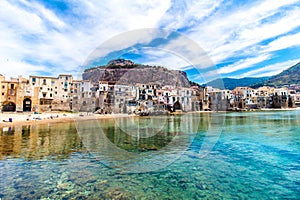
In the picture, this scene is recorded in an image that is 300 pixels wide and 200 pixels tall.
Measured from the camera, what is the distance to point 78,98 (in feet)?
158

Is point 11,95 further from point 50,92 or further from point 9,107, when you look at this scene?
point 50,92

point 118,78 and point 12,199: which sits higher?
point 118,78

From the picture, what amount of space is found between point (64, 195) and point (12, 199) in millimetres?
1349

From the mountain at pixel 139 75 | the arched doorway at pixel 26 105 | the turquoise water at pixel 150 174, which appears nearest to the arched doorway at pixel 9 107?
the arched doorway at pixel 26 105

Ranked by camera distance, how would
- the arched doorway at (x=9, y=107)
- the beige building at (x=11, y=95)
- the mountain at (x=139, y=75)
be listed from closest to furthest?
the beige building at (x=11, y=95)
the arched doorway at (x=9, y=107)
the mountain at (x=139, y=75)

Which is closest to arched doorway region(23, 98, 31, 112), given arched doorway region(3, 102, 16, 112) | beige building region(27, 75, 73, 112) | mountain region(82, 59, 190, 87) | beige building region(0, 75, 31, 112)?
beige building region(0, 75, 31, 112)

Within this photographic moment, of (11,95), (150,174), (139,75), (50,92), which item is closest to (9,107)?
(11,95)

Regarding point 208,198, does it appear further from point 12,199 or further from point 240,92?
point 240,92

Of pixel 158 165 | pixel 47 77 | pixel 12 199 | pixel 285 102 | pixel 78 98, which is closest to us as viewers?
pixel 12 199

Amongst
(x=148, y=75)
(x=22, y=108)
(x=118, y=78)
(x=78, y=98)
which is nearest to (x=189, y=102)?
(x=148, y=75)

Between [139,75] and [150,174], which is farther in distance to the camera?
[139,75]

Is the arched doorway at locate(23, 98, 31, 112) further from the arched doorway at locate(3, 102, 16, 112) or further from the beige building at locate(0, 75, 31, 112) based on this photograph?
the arched doorway at locate(3, 102, 16, 112)

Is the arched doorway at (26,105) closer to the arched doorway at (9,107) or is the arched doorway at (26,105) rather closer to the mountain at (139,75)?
the arched doorway at (9,107)

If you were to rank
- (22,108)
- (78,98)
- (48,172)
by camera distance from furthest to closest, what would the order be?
(78,98) → (22,108) → (48,172)
